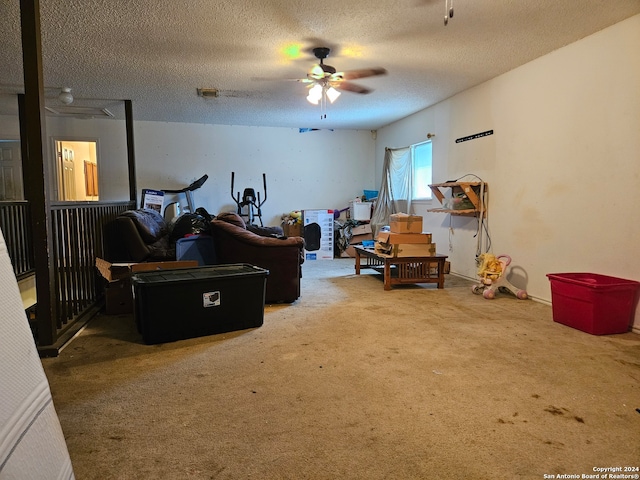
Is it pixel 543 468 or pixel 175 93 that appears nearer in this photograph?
pixel 543 468

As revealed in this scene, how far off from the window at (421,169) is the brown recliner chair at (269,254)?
10.3 ft

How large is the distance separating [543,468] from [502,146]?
365cm

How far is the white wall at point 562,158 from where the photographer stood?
2.96 meters

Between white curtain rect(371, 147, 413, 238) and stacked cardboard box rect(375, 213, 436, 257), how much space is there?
2169 mm

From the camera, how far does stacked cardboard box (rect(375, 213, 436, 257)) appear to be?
426 cm

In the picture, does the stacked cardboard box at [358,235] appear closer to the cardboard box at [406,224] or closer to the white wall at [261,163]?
the white wall at [261,163]

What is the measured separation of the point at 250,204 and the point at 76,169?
3.61 metres

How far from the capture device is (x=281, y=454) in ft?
4.79

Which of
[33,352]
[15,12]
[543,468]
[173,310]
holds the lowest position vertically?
[543,468]

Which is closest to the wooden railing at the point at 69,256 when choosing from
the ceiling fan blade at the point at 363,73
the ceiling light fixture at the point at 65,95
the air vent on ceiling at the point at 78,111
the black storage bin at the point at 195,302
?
the black storage bin at the point at 195,302

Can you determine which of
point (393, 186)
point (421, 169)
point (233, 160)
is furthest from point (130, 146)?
point (421, 169)

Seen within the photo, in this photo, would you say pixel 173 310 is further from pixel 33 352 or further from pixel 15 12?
pixel 15 12

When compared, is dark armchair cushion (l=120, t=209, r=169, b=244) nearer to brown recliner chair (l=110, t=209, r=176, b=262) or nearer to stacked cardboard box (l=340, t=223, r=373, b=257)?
brown recliner chair (l=110, t=209, r=176, b=262)

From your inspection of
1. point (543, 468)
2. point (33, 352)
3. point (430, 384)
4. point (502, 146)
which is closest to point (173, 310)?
point (430, 384)
